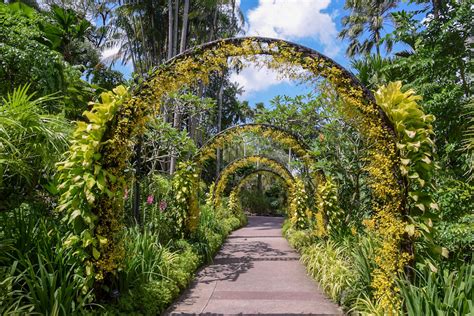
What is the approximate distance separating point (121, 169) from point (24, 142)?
952mm

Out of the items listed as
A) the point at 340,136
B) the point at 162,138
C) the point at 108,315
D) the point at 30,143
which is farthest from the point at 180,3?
the point at 108,315

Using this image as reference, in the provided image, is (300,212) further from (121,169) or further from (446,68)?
(121,169)

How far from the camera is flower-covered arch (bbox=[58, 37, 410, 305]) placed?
3430mm

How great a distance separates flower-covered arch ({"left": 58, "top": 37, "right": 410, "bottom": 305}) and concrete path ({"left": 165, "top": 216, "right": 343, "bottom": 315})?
1235mm

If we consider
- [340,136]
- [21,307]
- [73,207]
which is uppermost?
[340,136]

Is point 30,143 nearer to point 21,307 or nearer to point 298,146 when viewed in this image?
point 21,307

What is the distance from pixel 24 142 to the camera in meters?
3.53

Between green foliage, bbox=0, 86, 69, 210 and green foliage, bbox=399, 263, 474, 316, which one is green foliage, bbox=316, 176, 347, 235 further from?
green foliage, bbox=0, 86, 69, 210

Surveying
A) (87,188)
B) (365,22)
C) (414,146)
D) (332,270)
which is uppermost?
(365,22)

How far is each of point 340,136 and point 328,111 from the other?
580mm

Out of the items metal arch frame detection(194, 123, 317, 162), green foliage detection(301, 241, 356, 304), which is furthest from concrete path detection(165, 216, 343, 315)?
metal arch frame detection(194, 123, 317, 162)

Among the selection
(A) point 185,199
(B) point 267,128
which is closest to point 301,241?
(B) point 267,128

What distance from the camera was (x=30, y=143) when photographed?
3.52 m

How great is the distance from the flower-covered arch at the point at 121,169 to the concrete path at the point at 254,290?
1.23 meters
